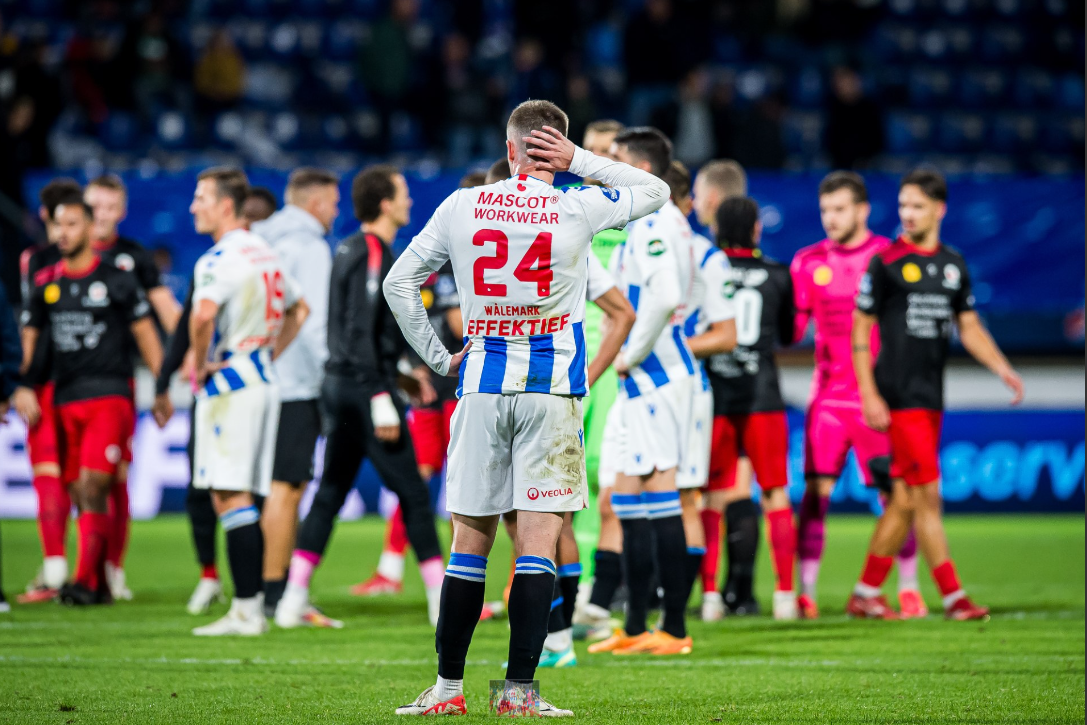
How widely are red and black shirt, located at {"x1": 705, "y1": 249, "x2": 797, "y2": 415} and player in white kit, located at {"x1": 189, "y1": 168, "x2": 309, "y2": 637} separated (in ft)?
8.60

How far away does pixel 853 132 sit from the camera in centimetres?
1684

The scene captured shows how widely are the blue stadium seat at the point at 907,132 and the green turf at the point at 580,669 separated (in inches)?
387

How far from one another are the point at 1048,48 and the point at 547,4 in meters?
7.32

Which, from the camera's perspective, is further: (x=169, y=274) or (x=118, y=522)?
(x=169, y=274)

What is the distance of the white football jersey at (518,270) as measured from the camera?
15.8 feet

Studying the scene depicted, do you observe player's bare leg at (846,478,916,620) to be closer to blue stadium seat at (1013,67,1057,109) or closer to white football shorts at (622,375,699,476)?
white football shorts at (622,375,699,476)

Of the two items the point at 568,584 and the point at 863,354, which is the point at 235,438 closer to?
the point at 568,584

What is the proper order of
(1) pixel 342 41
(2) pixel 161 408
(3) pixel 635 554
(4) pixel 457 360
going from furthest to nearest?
(1) pixel 342 41 < (2) pixel 161 408 < (3) pixel 635 554 < (4) pixel 457 360

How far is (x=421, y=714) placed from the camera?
4.76 meters

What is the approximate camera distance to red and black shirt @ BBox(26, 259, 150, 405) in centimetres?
863

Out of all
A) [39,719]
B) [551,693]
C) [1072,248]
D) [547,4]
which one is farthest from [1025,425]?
[39,719]

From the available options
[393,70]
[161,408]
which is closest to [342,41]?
[393,70]

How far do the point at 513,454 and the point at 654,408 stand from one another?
1719 millimetres

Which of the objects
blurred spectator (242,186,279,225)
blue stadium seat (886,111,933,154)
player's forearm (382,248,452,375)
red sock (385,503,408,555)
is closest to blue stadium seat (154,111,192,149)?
blurred spectator (242,186,279,225)
